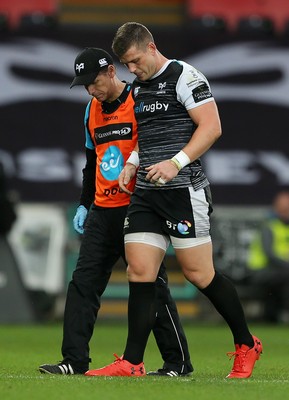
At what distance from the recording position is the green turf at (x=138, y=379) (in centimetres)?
625

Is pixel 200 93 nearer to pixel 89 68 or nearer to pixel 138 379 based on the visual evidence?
pixel 89 68

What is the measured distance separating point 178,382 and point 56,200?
915 centimetres

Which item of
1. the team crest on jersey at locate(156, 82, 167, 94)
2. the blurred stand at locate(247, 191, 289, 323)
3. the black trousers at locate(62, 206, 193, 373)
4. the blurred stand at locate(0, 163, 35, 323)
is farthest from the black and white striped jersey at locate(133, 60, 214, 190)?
the blurred stand at locate(247, 191, 289, 323)

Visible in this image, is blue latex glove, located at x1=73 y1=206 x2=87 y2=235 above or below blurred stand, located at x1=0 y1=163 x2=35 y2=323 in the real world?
above

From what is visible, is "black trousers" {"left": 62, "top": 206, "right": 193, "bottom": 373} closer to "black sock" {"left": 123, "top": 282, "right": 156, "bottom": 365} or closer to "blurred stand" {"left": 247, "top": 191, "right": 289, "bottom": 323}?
"black sock" {"left": 123, "top": 282, "right": 156, "bottom": 365}

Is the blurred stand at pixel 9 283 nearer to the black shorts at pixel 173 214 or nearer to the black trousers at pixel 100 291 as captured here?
the black trousers at pixel 100 291

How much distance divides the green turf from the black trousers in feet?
0.81

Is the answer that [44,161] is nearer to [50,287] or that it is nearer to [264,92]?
[50,287]

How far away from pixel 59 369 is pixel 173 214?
45.6 inches

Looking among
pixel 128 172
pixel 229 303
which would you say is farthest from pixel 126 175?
pixel 229 303

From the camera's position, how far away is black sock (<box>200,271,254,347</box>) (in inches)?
286

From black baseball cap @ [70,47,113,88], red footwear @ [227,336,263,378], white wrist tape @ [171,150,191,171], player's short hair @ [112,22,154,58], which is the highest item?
player's short hair @ [112,22,154,58]

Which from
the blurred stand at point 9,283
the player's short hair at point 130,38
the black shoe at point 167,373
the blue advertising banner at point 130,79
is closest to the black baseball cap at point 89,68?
the player's short hair at point 130,38

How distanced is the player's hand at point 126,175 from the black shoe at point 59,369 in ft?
3.64
